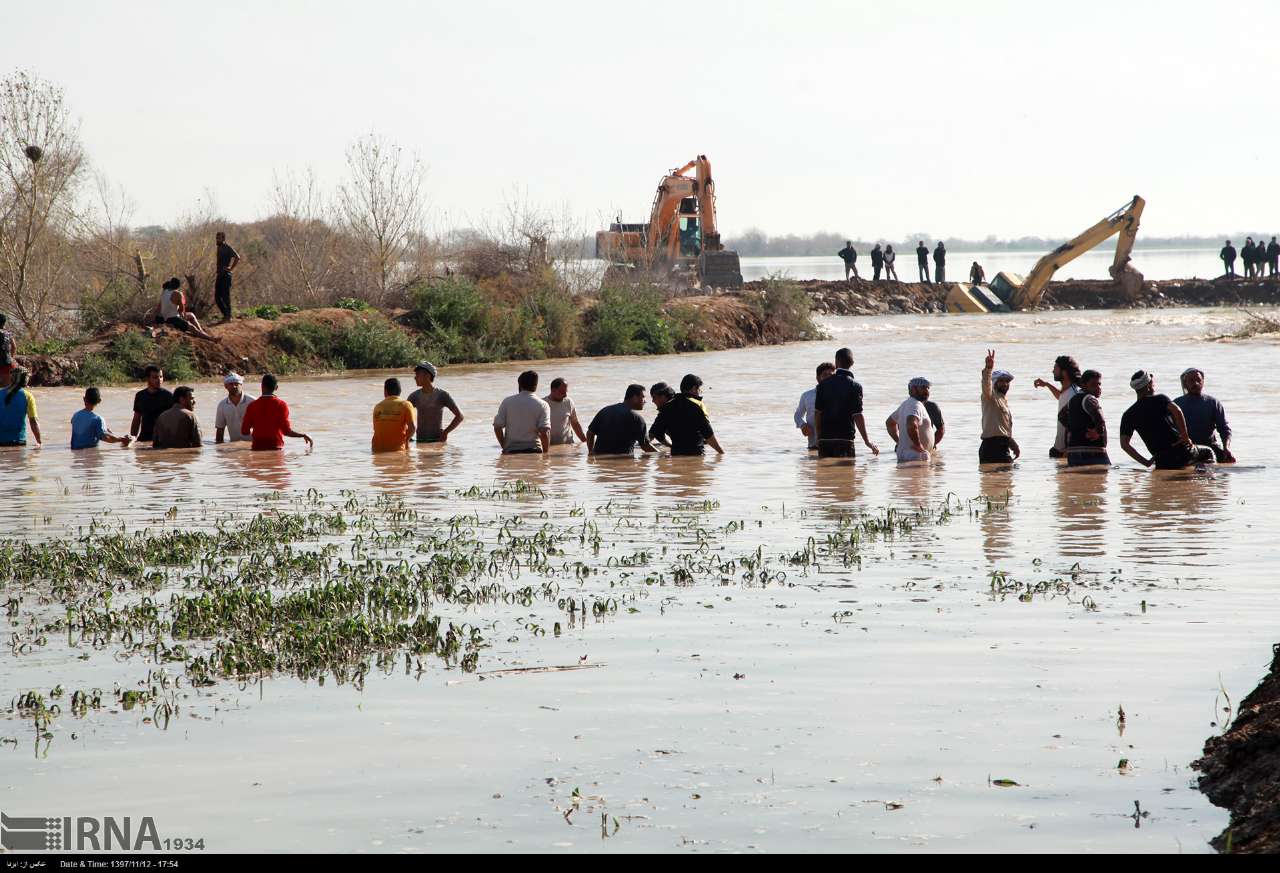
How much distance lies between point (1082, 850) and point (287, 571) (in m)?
6.29

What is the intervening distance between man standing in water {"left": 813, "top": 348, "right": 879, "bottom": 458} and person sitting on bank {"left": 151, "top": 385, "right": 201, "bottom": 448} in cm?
772

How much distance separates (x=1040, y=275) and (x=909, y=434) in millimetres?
47435

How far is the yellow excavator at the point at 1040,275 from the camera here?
5991cm

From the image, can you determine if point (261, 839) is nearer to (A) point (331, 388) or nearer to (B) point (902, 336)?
(A) point (331, 388)

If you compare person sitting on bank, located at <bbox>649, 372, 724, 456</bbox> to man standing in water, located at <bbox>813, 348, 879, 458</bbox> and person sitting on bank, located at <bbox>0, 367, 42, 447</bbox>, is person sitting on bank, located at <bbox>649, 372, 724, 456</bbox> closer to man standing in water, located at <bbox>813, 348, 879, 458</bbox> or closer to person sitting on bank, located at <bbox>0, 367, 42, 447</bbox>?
man standing in water, located at <bbox>813, 348, 879, 458</bbox>

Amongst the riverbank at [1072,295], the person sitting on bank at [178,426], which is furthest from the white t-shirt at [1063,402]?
the riverbank at [1072,295]

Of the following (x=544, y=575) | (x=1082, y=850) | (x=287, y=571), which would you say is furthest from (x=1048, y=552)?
(x=1082, y=850)

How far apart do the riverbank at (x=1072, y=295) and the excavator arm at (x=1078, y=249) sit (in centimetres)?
229

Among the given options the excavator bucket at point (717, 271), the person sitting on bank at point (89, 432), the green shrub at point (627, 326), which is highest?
the excavator bucket at point (717, 271)

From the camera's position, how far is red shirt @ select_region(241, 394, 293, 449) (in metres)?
19.0

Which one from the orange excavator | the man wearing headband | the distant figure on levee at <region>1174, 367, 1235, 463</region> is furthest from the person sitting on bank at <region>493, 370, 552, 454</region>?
the orange excavator

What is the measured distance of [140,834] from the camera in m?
4.95

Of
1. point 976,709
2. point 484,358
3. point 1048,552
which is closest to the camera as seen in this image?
point 976,709

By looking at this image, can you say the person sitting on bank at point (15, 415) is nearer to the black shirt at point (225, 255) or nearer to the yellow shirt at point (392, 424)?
the yellow shirt at point (392, 424)
